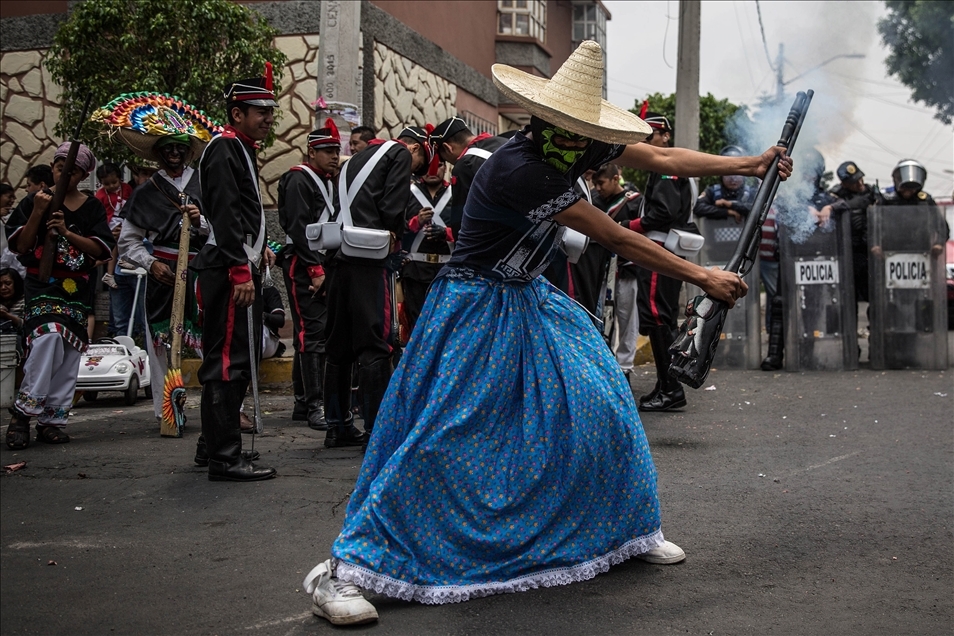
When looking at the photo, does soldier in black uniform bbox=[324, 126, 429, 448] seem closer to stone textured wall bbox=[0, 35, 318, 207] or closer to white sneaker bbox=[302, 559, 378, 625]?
white sneaker bbox=[302, 559, 378, 625]

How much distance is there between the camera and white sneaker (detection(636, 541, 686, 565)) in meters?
3.96

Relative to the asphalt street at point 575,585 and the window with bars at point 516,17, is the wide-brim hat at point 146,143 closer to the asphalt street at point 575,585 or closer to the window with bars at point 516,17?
the asphalt street at point 575,585

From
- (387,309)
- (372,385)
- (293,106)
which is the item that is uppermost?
(293,106)

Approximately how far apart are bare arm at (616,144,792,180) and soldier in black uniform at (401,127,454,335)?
10.8ft

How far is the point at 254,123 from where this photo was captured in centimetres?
567

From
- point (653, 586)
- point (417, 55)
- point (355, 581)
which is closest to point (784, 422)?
point (653, 586)

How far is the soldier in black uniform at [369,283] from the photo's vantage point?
20.5ft

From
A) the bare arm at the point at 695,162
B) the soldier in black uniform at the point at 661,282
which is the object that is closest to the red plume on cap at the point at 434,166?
the soldier in black uniform at the point at 661,282

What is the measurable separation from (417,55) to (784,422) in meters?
11.8

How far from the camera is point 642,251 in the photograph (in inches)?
147

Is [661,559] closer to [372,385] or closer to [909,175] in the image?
[372,385]

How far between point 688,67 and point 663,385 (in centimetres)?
663

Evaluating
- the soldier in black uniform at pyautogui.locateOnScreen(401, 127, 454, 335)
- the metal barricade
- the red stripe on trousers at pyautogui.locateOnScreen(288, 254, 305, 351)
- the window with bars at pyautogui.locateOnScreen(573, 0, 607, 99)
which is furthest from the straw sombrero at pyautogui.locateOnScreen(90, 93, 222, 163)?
the window with bars at pyautogui.locateOnScreen(573, 0, 607, 99)

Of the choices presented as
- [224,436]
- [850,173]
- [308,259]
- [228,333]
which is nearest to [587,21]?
[850,173]
